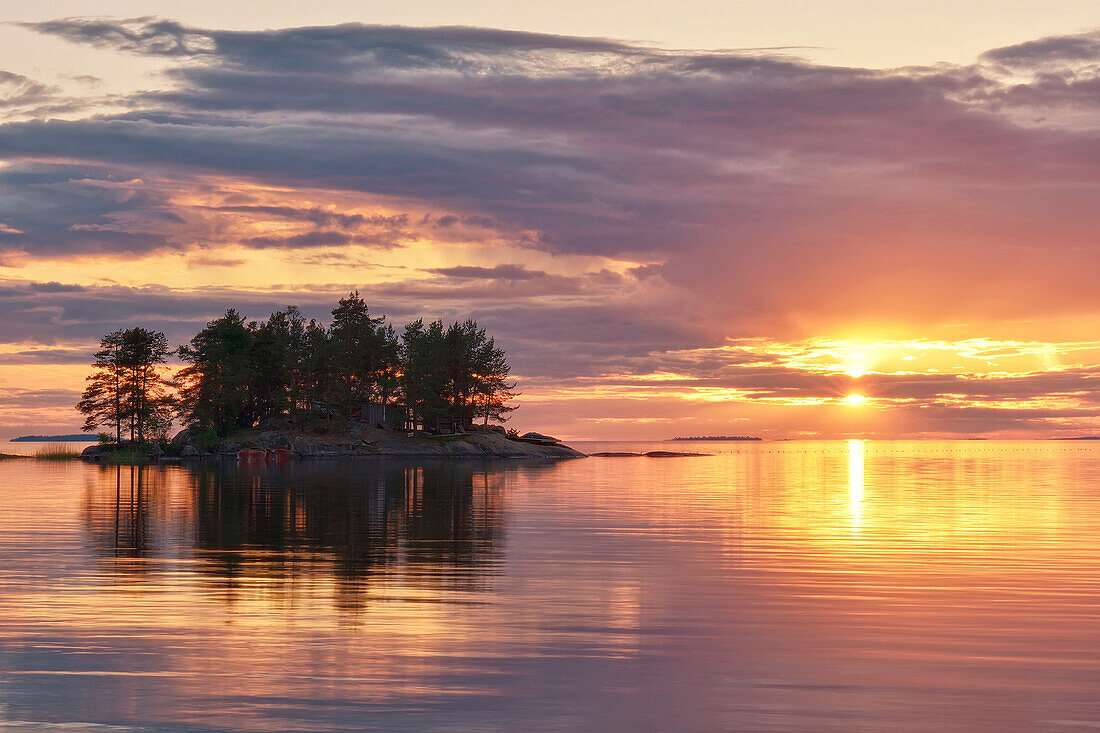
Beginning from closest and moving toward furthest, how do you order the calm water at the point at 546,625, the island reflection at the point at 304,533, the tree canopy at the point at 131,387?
the calm water at the point at 546,625 < the island reflection at the point at 304,533 < the tree canopy at the point at 131,387

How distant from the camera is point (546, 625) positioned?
17.8 meters

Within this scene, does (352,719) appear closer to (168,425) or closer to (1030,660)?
(1030,660)

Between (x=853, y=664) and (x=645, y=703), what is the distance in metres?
4.12

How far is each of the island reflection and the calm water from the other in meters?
0.24

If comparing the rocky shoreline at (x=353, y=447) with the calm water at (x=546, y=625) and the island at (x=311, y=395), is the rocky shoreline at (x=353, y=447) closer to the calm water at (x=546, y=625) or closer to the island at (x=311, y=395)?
the island at (x=311, y=395)

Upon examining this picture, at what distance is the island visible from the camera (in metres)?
130

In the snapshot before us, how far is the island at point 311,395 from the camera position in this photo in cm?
12988

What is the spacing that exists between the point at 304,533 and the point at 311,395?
117m

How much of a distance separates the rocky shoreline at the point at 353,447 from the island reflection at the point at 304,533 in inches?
2937

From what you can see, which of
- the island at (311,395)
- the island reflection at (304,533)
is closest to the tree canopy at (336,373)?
the island at (311,395)

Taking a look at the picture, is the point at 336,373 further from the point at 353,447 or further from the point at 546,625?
the point at 546,625

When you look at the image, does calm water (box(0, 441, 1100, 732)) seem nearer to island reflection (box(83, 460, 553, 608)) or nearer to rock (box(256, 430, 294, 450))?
island reflection (box(83, 460, 553, 608))

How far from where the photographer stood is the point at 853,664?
14984mm

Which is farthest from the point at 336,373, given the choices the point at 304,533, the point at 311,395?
the point at 304,533
